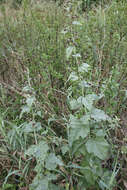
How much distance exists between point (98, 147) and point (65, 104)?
70cm

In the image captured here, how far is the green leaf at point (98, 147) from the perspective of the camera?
3.79ft

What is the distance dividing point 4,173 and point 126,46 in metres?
1.62

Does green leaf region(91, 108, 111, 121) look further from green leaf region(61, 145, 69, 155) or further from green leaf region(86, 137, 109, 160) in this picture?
green leaf region(61, 145, 69, 155)

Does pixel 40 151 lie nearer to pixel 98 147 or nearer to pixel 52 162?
pixel 52 162

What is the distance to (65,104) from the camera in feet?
5.96

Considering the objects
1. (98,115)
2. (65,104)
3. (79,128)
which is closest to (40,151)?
(79,128)

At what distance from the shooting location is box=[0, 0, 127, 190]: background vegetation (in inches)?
47.1

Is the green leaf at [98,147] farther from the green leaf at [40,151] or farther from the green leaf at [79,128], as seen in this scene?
the green leaf at [40,151]

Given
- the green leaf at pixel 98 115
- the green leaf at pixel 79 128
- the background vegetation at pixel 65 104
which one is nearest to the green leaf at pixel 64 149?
the background vegetation at pixel 65 104

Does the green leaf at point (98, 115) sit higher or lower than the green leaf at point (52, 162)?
higher

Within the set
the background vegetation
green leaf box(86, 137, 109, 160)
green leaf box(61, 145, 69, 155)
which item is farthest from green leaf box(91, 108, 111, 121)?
green leaf box(61, 145, 69, 155)

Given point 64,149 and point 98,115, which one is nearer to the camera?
point 98,115

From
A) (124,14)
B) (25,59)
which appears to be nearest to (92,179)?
(25,59)

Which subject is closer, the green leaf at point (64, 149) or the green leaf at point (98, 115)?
the green leaf at point (98, 115)
